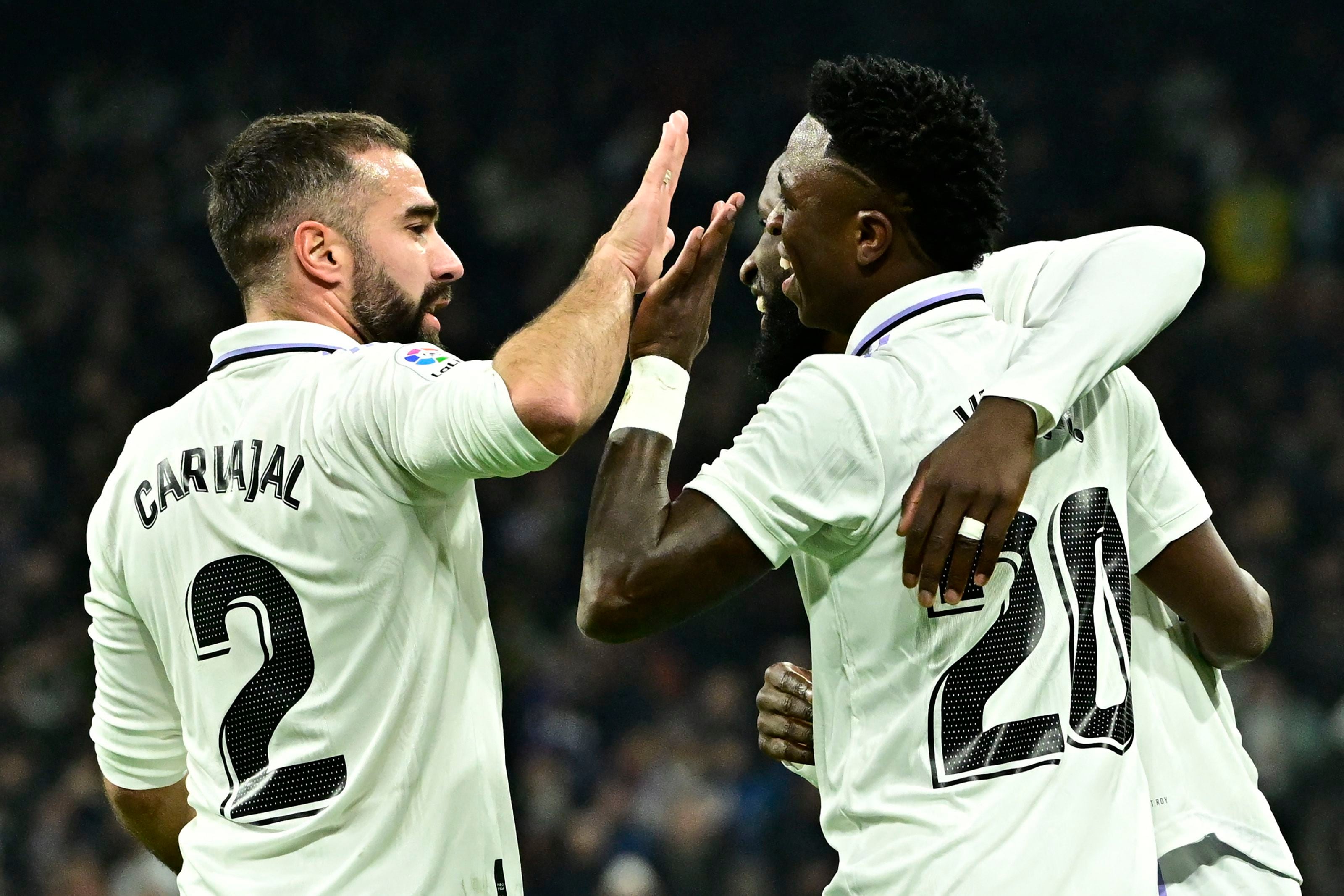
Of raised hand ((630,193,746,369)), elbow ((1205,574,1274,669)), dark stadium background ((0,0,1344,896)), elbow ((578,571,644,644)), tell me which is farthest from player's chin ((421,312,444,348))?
dark stadium background ((0,0,1344,896))

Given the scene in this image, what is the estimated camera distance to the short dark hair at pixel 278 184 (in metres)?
2.71

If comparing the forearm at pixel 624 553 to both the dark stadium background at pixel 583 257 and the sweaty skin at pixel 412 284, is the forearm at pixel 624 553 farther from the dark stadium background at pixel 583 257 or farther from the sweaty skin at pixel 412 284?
the dark stadium background at pixel 583 257

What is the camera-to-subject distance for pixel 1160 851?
242cm

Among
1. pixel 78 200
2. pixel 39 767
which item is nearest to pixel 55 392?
pixel 78 200

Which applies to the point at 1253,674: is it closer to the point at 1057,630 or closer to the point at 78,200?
the point at 1057,630

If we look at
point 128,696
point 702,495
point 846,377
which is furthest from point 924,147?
point 128,696

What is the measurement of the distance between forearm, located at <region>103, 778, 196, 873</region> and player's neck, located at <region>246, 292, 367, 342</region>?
2.84 ft

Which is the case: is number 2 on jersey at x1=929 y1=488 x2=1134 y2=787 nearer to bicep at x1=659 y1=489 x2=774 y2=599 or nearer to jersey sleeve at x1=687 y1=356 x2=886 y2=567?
jersey sleeve at x1=687 y1=356 x2=886 y2=567

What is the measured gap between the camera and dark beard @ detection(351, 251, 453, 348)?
2.71 metres

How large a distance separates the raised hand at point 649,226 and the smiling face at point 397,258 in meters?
0.31

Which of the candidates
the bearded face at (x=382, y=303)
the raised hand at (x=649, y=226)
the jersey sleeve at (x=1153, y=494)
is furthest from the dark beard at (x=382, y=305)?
the jersey sleeve at (x=1153, y=494)

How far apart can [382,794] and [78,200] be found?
8.53 metres

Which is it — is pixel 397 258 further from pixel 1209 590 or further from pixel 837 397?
pixel 1209 590

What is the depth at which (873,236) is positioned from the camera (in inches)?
90.4
